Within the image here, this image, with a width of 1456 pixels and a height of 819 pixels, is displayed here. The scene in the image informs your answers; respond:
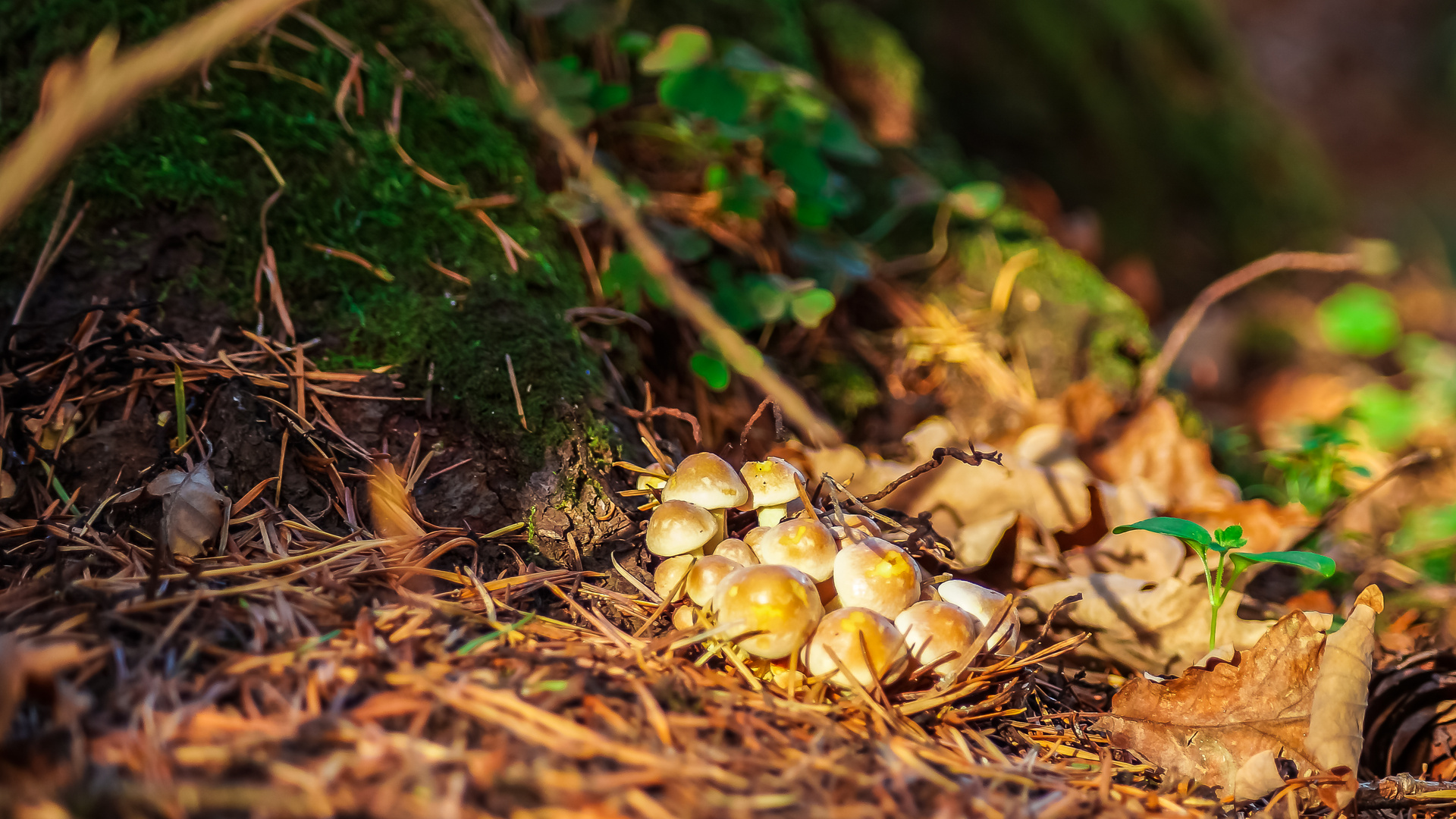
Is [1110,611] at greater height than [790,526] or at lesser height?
lesser

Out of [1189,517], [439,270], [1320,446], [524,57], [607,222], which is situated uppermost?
[524,57]

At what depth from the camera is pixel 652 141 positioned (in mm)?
2666

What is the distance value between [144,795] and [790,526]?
0.96m

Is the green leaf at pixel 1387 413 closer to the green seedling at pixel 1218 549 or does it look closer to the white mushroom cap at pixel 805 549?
the green seedling at pixel 1218 549

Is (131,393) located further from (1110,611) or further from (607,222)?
(1110,611)

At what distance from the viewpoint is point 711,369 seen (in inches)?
79.4

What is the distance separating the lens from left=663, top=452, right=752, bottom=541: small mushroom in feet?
4.82

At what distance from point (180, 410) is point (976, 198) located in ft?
7.99

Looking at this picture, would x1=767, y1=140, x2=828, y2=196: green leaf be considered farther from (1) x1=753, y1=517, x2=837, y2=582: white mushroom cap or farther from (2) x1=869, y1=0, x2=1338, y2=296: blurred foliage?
(2) x1=869, y1=0, x2=1338, y2=296: blurred foliage

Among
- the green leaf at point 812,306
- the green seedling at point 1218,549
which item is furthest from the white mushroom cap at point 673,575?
the green leaf at point 812,306

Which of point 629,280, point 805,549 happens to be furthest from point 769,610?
point 629,280

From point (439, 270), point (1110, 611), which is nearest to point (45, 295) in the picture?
point (439, 270)

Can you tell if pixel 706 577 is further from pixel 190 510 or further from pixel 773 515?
pixel 190 510

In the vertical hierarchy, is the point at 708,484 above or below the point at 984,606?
above
